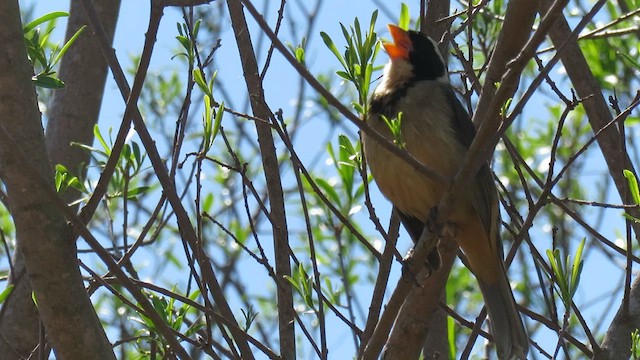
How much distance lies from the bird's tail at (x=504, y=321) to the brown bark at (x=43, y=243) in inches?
66.4

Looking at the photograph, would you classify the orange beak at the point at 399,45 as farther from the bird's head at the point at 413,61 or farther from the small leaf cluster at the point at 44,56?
the small leaf cluster at the point at 44,56

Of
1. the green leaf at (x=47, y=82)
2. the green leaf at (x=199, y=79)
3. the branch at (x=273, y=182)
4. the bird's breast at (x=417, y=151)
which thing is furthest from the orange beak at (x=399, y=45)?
the green leaf at (x=47, y=82)

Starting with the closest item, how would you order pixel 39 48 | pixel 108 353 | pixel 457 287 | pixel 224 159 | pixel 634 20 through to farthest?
pixel 108 353
pixel 39 48
pixel 634 20
pixel 457 287
pixel 224 159

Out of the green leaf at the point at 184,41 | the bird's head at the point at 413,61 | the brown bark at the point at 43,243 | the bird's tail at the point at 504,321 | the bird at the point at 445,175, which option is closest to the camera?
the brown bark at the point at 43,243

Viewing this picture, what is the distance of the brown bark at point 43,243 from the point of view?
127 inches

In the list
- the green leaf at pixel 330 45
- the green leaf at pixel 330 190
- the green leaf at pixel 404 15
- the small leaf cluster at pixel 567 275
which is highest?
the green leaf at pixel 404 15

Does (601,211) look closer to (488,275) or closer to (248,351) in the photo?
(488,275)

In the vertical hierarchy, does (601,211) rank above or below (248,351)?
above

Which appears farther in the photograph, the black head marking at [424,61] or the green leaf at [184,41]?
the black head marking at [424,61]

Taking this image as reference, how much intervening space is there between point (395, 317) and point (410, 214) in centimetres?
113

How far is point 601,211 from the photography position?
7.02 m

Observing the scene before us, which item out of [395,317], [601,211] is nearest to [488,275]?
[395,317]

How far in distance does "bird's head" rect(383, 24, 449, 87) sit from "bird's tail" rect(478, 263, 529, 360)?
1.02 m

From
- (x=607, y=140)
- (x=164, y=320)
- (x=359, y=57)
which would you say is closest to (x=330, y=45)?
Result: (x=359, y=57)
